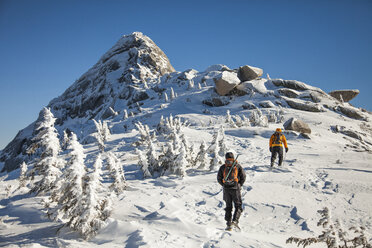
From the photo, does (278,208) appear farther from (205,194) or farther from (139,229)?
(139,229)

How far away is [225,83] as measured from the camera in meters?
36.3

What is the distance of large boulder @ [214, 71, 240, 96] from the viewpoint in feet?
119

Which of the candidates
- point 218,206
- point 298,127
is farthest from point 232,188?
point 298,127

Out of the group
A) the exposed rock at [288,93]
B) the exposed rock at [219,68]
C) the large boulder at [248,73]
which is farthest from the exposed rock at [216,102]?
the exposed rock at [219,68]

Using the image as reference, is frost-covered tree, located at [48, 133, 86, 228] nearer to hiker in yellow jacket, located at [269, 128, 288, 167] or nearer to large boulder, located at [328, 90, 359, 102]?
hiker in yellow jacket, located at [269, 128, 288, 167]

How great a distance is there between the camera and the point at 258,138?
54.5 feet

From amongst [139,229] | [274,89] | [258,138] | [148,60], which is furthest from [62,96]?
[139,229]

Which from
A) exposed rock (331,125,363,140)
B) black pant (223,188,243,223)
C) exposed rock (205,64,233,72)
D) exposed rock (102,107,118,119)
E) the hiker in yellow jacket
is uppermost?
exposed rock (205,64,233,72)

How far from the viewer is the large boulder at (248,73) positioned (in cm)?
3928

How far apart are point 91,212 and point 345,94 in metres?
47.2

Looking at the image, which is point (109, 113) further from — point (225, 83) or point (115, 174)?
point (115, 174)

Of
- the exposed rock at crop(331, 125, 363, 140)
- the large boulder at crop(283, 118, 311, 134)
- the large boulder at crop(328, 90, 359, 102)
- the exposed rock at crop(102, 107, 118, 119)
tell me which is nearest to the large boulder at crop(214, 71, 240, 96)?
the exposed rock at crop(331, 125, 363, 140)

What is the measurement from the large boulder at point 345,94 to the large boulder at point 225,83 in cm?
1883

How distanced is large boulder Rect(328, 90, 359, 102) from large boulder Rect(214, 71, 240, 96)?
741 inches
